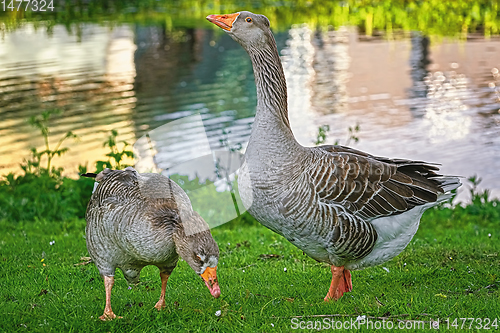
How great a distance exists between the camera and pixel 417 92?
15570mm

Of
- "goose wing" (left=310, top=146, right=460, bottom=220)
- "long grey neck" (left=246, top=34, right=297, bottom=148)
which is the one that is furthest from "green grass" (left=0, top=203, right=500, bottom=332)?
"long grey neck" (left=246, top=34, right=297, bottom=148)

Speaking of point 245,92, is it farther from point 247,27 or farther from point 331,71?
point 247,27

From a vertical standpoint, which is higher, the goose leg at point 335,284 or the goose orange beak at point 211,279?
the goose orange beak at point 211,279

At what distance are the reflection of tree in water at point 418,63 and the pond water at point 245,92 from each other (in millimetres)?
49

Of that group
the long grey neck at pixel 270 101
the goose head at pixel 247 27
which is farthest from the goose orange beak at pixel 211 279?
the goose head at pixel 247 27

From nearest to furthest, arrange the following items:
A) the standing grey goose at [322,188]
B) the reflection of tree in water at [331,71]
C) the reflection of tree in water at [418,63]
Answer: the standing grey goose at [322,188]
the reflection of tree in water at [331,71]
the reflection of tree in water at [418,63]

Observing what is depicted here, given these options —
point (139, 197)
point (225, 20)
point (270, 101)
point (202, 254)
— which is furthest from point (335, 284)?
point (225, 20)

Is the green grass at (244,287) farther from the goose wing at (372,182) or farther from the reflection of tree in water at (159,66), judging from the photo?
the reflection of tree in water at (159,66)

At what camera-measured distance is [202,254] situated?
429 cm

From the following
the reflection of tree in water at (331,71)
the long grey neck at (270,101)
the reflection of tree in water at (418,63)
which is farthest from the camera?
the reflection of tree in water at (418,63)

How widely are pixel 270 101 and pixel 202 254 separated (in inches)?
63.0

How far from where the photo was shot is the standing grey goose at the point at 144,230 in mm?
4359

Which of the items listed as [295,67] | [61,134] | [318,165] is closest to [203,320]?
[318,165]

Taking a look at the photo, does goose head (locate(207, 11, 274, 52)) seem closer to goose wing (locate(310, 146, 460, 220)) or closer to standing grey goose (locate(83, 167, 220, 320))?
goose wing (locate(310, 146, 460, 220))
